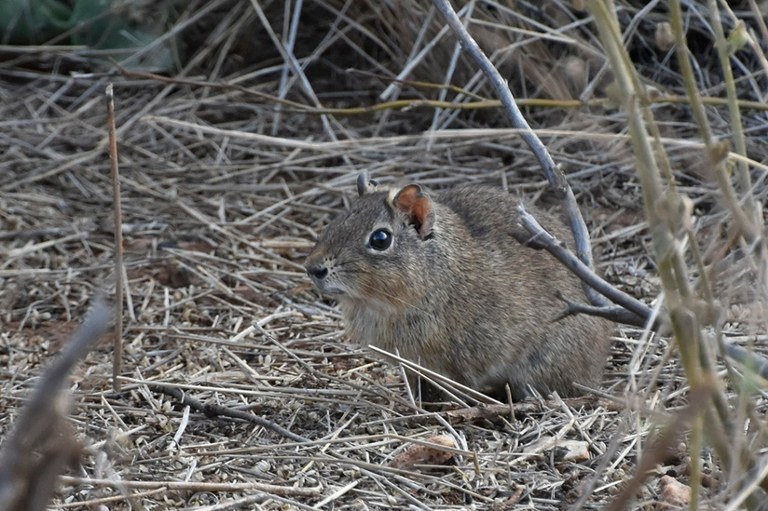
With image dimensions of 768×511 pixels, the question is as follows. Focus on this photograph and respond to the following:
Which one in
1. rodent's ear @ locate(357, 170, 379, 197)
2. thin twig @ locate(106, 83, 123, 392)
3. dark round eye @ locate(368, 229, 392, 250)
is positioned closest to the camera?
thin twig @ locate(106, 83, 123, 392)

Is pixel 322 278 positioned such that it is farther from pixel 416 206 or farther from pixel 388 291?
pixel 416 206

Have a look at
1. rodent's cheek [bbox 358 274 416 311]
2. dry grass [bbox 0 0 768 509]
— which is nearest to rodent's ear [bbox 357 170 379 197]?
dry grass [bbox 0 0 768 509]

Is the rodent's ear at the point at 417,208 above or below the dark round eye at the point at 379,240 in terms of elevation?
above

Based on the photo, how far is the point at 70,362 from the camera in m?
1.66

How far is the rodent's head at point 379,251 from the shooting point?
4516 millimetres

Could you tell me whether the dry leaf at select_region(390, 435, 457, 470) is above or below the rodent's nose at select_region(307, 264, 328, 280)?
below

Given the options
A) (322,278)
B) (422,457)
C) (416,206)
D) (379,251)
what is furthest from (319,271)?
(422,457)

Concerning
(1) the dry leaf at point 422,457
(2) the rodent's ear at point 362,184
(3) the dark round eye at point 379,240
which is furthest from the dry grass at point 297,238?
(3) the dark round eye at point 379,240

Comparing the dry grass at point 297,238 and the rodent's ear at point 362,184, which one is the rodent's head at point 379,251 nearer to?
the rodent's ear at point 362,184

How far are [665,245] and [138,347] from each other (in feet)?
10.4

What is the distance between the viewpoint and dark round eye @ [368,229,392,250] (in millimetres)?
4594

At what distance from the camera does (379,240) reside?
4.60 m

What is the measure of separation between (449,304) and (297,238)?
6.42ft

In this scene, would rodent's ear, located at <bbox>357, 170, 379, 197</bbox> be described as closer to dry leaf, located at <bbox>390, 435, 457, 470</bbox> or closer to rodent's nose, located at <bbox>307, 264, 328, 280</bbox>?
rodent's nose, located at <bbox>307, 264, 328, 280</bbox>
